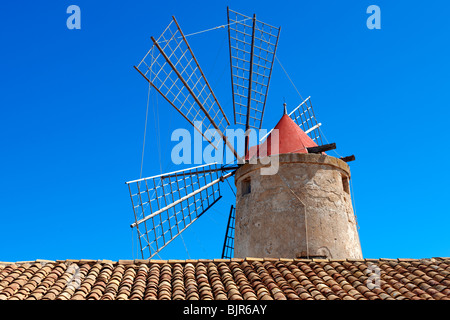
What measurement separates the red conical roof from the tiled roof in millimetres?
2739

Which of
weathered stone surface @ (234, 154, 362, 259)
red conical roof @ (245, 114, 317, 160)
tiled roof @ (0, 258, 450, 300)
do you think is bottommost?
tiled roof @ (0, 258, 450, 300)

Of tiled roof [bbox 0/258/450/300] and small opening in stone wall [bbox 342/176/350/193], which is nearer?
tiled roof [bbox 0/258/450/300]

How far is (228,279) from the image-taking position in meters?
7.00

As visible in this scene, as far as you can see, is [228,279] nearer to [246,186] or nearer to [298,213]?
[298,213]

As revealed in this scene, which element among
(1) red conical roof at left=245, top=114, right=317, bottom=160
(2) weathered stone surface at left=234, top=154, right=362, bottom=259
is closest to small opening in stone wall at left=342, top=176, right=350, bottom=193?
(2) weathered stone surface at left=234, top=154, right=362, bottom=259

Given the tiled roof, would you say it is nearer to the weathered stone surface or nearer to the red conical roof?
the weathered stone surface

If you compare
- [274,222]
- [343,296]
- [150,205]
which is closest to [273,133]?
[274,222]

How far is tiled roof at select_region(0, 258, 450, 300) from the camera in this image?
21.0 ft

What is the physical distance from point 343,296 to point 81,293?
2.95m

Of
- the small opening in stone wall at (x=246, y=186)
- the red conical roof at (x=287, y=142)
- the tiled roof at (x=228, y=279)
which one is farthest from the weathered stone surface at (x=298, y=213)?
the tiled roof at (x=228, y=279)

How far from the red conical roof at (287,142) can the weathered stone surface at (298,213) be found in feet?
1.35
